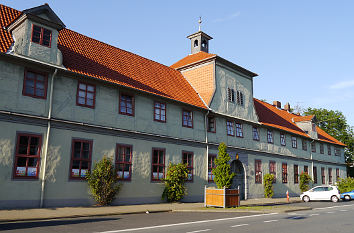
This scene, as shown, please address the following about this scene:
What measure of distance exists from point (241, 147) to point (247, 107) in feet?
12.7

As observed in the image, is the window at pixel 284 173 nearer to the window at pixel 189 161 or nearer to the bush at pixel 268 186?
the bush at pixel 268 186

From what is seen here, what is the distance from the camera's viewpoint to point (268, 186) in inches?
1155

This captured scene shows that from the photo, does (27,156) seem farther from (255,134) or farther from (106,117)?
(255,134)

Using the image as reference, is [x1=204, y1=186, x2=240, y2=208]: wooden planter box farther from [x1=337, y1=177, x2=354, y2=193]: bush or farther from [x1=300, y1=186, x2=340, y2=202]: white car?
[x1=337, y1=177, x2=354, y2=193]: bush

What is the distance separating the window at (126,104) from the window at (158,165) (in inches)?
117

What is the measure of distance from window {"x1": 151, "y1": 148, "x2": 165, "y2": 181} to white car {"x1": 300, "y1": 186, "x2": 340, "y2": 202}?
14.8 m

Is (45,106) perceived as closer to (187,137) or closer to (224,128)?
(187,137)

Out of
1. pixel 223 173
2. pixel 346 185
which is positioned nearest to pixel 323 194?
pixel 346 185

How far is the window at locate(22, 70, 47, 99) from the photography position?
49.4 ft

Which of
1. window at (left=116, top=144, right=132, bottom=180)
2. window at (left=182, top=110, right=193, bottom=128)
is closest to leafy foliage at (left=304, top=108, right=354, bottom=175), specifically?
window at (left=182, top=110, right=193, bottom=128)

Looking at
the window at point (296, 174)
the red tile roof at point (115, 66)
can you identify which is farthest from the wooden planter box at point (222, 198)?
the window at point (296, 174)

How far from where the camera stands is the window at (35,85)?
49.4ft

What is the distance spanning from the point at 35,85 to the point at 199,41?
64.7ft

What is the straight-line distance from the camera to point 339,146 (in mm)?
46375
